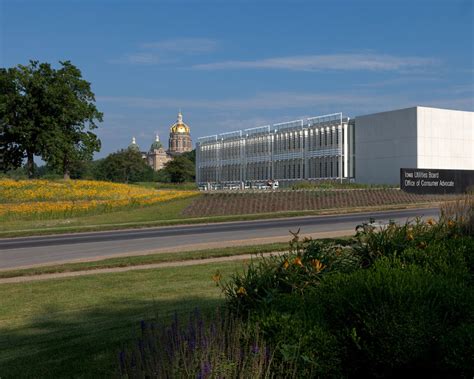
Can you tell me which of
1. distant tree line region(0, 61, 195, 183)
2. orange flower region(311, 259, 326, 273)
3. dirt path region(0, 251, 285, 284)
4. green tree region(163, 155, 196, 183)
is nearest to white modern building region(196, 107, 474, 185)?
green tree region(163, 155, 196, 183)

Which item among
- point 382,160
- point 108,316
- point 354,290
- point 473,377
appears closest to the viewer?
point 473,377

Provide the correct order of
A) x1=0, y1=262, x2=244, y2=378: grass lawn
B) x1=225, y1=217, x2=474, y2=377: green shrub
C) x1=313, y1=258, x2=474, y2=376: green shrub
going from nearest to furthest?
x1=225, y1=217, x2=474, y2=377: green shrub, x1=313, y1=258, x2=474, y2=376: green shrub, x1=0, y1=262, x2=244, y2=378: grass lawn

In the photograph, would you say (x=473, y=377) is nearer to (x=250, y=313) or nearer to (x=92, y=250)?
(x=250, y=313)

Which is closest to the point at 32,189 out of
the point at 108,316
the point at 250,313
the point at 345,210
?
the point at 345,210

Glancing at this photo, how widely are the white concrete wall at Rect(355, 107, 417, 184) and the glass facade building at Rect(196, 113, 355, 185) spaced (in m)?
2.39

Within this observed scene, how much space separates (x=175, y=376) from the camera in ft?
12.8

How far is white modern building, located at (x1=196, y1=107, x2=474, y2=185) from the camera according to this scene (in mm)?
58375

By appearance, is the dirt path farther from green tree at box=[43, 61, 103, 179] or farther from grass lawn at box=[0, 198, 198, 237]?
green tree at box=[43, 61, 103, 179]

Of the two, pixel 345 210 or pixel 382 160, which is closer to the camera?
pixel 345 210

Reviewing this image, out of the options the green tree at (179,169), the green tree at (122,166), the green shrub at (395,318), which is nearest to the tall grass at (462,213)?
the green shrub at (395,318)

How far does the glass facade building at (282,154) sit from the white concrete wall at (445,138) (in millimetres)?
10959

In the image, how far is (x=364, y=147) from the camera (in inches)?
2547

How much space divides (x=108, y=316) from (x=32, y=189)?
116ft

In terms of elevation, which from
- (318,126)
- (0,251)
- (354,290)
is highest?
(318,126)
